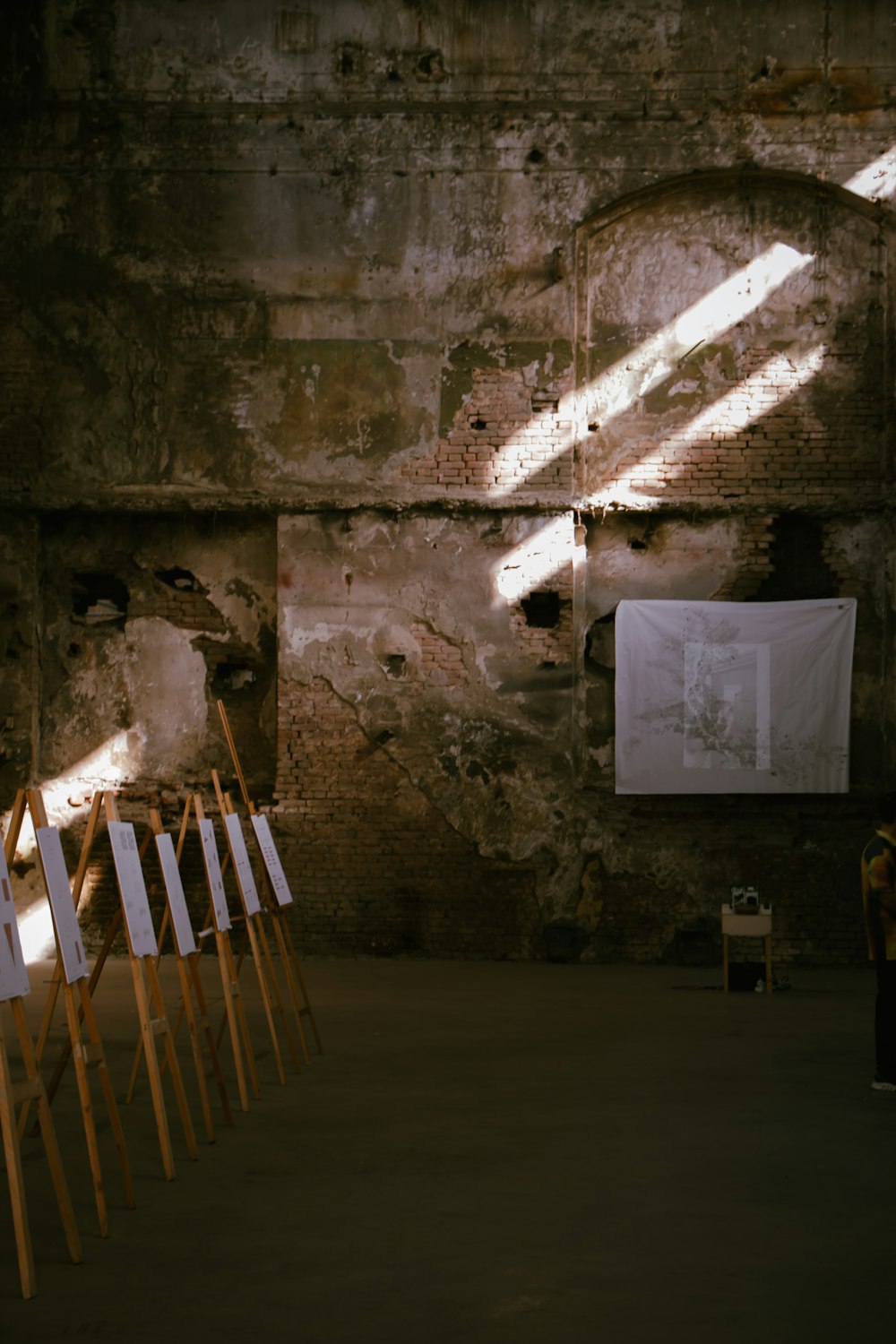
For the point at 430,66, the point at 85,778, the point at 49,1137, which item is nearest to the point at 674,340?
the point at 430,66

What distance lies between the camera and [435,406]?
39.8ft

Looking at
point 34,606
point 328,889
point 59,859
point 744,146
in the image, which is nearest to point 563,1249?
point 59,859

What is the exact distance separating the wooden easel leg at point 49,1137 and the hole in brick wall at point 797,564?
8.75 m

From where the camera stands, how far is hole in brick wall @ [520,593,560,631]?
39.7ft

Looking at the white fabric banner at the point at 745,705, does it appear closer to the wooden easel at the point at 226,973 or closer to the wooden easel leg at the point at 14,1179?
the wooden easel at the point at 226,973

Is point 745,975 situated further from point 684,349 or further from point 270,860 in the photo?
point 684,349

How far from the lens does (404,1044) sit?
8.30 metres

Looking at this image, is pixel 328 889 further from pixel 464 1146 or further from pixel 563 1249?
pixel 563 1249

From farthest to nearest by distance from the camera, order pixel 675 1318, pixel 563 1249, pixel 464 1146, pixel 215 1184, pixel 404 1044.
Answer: pixel 404 1044 < pixel 464 1146 < pixel 215 1184 < pixel 563 1249 < pixel 675 1318

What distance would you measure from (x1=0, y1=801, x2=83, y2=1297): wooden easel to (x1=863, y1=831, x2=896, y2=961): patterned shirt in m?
4.25

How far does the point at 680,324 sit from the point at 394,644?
3642 mm

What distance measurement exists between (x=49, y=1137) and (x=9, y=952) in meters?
0.56

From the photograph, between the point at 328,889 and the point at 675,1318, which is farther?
the point at 328,889

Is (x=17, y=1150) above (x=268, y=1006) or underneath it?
above
